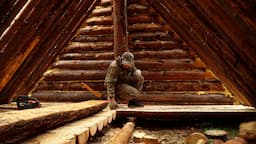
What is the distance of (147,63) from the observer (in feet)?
28.4

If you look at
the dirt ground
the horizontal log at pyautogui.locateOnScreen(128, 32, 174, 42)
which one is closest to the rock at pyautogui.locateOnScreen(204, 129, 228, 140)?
the dirt ground

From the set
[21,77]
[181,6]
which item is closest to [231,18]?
[181,6]

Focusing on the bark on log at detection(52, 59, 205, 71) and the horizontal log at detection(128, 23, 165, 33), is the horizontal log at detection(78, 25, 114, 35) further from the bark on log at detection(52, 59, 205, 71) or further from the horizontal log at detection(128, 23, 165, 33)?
the bark on log at detection(52, 59, 205, 71)

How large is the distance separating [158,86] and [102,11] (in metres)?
2.86

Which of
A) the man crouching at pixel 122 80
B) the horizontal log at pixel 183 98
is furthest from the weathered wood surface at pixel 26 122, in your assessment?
the horizontal log at pixel 183 98

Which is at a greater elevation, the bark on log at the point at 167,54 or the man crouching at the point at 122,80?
the bark on log at the point at 167,54

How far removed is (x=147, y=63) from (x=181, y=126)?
2.86m

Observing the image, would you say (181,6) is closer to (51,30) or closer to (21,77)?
(51,30)

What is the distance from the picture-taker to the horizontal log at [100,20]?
9216 mm

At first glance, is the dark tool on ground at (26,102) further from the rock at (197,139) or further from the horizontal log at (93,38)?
the horizontal log at (93,38)

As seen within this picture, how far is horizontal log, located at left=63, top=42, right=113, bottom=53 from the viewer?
29.9ft

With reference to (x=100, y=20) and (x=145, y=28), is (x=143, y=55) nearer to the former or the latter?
(x=145, y=28)

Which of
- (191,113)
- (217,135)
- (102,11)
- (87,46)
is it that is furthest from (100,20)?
(217,135)

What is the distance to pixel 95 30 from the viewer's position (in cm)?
923
